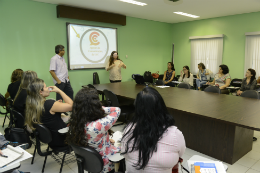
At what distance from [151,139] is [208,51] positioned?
258 inches

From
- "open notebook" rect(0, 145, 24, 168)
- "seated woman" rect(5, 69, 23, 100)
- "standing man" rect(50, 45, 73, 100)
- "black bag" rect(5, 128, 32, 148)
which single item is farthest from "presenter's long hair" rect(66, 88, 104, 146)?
"standing man" rect(50, 45, 73, 100)

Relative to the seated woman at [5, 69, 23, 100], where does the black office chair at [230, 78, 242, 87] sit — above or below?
below

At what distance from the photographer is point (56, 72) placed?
442 cm

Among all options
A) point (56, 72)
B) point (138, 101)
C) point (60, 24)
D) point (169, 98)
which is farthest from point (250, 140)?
point (60, 24)

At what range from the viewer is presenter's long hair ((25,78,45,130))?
201cm

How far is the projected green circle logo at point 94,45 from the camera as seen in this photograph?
18.7ft

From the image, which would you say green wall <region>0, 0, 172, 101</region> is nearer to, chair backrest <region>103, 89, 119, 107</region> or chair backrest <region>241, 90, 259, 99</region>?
chair backrest <region>103, 89, 119, 107</region>

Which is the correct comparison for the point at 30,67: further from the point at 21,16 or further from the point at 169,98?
the point at 169,98

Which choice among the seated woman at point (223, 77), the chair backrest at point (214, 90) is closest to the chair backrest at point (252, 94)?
the chair backrest at point (214, 90)

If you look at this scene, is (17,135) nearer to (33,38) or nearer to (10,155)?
(10,155)

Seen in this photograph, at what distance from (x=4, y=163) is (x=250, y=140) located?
117 inches

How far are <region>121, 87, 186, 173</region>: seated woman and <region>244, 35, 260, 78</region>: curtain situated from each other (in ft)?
19.7

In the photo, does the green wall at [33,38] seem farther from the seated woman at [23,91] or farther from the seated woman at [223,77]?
the seated woman at [223,77]

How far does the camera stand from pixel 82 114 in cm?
155
